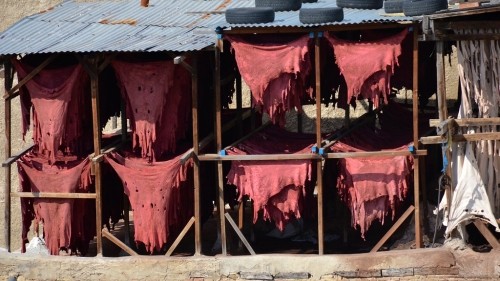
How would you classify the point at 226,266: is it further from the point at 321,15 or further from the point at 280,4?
the point at 280,4

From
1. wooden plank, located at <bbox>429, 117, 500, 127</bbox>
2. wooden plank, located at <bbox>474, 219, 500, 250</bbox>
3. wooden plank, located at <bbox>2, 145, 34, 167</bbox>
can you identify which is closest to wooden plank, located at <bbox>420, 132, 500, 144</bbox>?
wooden plank, located at <bbox>429, 117, 500, 127</bbox>

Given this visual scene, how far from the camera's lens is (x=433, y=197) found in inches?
795

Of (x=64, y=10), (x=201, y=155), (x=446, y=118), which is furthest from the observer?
(x=64, y=10)

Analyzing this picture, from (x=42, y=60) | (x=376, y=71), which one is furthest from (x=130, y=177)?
(x=376, y=71)

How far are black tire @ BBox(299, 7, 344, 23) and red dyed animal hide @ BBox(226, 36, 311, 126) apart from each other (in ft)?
1.07

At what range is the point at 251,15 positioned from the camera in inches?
736

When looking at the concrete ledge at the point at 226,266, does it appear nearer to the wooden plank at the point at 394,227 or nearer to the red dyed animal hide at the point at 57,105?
the wooden plank at the point at 394,227

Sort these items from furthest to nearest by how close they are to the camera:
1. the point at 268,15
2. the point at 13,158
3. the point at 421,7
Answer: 1. the point at 13,158
2. the point at 268,15
3. the point at 421,7

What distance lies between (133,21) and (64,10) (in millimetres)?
2098

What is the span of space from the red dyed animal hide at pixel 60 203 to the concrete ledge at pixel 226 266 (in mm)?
487

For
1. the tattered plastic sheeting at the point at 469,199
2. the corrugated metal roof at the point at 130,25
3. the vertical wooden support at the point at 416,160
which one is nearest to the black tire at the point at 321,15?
the corrugated metal roof at the point at 130,25

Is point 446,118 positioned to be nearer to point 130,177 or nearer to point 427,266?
point 427,266

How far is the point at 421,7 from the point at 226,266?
203 inches

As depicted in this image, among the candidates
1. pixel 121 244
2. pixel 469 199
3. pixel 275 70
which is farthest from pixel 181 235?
pixel 469 199
